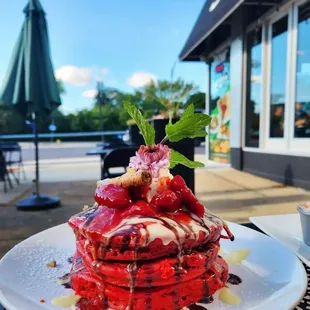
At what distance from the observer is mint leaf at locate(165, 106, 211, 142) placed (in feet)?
2.52

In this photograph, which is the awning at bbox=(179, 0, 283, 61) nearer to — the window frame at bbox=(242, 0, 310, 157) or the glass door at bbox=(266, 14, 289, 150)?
the window frame at bbox=(242, 0, 310, 157)

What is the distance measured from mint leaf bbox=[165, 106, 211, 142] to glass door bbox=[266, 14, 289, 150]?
4585 mm

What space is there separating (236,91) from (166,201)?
614 centimetres

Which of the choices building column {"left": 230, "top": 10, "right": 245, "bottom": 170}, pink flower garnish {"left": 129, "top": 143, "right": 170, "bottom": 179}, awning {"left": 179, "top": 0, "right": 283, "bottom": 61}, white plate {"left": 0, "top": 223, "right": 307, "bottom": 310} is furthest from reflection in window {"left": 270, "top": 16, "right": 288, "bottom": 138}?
pink flower garnish {"left": 129, "top": 143, "right": 170, "bottom": 179}

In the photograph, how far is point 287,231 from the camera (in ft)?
3.56

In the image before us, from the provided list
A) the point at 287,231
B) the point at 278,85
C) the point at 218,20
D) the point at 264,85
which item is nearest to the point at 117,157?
the point at 287,231

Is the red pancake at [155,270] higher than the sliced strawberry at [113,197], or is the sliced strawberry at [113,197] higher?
the sliced strawberry at [113,197]

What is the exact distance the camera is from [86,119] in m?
35.3

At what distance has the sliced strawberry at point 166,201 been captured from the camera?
687 mm

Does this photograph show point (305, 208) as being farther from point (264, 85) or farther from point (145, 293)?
point (264, 85)

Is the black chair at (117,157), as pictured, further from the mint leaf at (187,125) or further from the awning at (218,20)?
Answer: the awning at (218,20)

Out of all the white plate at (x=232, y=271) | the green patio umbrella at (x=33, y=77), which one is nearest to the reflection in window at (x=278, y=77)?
the green patio umbrella at (x=33, y=77)

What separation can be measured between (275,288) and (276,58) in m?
5.29

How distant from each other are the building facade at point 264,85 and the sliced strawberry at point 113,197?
11.8ft
